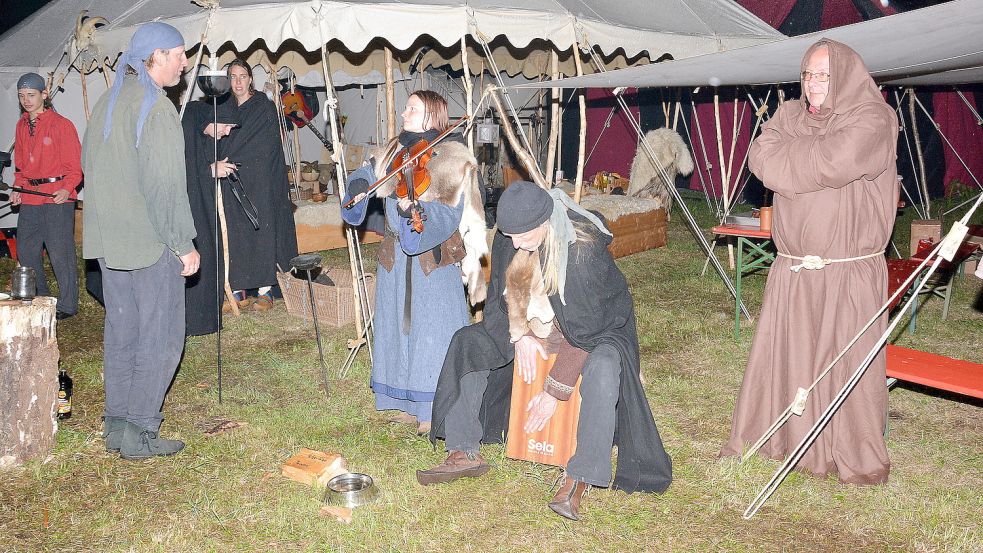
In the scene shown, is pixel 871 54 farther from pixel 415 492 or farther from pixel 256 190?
pixel 256 190

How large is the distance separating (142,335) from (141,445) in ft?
1.75

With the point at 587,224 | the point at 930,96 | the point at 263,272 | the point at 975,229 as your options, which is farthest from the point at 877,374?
the point at 930,96

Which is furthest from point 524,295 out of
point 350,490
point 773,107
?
point 773,107

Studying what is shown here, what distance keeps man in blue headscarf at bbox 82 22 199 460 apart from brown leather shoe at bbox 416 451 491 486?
1.24m

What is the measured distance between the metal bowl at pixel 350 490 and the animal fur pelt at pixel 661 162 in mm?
6280

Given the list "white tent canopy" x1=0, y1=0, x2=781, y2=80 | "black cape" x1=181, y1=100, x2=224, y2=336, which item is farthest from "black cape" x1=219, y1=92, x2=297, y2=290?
"white tent canopy" x1=0, y1=0, x2=781, y2=80

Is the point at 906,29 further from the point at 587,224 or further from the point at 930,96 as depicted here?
the point at 930,96

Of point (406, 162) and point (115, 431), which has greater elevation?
point (406, 162)

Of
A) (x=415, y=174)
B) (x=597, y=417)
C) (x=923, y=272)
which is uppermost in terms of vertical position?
(x=415, y=174)

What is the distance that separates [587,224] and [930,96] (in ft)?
37.6

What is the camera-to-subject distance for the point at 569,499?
10.2 ft

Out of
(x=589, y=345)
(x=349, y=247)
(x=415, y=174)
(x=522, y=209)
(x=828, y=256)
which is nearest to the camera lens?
(x=522, y=209)

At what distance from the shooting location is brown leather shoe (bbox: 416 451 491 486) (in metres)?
3.37

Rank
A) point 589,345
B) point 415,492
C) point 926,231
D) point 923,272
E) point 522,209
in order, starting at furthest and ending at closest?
point 926,231 → point 923,272 → point 415,492 → point 589,345 → point 522,209
